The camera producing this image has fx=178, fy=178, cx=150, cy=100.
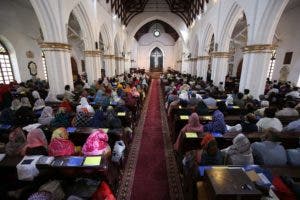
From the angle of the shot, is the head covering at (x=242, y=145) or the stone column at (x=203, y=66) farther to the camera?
the stone column at (x=203, y=66)

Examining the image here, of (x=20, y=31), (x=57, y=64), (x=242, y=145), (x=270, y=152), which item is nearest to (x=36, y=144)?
(x=242, y=145)

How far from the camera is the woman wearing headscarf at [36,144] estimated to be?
3036 mm

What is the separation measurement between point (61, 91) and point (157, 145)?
5.66 metres

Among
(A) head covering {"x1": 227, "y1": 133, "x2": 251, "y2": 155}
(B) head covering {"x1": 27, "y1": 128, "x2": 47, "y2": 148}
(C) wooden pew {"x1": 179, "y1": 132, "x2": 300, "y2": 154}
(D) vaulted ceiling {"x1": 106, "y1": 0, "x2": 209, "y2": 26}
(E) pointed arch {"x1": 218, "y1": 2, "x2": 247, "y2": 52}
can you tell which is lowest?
(C) wooden pew {"x1": 179, "y1": 132, "x2": 300, "y2": 154}

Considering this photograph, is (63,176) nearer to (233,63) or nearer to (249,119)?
(249,119)

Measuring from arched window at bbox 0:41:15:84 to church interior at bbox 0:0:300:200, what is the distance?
2.7 inches

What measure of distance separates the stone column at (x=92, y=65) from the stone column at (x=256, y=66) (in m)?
9.17

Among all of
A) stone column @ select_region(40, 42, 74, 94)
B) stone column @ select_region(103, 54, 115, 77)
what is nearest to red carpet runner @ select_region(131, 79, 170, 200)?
stone column @ select_region(40, 42, 74, 94)

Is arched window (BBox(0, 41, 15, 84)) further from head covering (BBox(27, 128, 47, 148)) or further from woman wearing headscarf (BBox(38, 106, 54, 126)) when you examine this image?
head covering (BBox(27, 128, 47, 148))

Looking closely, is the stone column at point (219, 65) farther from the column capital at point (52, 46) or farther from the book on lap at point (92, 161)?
the book on lap at point (92, 161)

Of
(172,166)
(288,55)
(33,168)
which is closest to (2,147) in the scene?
(33,168)

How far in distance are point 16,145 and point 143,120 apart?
16.5ft

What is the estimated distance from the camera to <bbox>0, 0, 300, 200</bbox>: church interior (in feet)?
8.47

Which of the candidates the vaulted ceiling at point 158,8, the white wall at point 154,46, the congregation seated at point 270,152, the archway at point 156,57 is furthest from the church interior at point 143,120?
the archway at point 156,57
